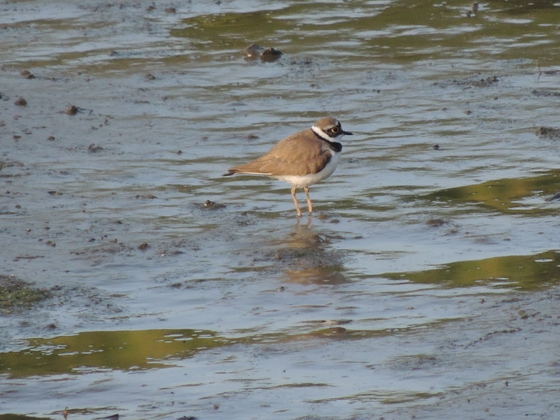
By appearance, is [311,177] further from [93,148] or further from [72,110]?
[72,110]

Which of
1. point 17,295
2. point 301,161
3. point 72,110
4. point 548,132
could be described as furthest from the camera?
point 72,110

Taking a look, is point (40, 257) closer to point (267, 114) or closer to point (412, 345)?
point (412, 345)

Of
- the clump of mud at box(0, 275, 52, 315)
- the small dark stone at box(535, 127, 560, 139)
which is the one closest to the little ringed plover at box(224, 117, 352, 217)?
the small dark stone at box(535, 127, 560, 139)

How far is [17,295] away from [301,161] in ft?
10.6

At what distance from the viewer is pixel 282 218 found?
32.5 ft

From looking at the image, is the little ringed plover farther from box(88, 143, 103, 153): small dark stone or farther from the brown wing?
box(88, 143, 103, 153): small dark stone

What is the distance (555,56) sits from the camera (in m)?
14.8

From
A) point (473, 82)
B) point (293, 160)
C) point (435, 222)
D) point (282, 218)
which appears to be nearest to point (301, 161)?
point (293, 160)

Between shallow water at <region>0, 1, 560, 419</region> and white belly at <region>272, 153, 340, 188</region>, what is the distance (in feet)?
0.92

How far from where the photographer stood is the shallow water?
20.8 ft

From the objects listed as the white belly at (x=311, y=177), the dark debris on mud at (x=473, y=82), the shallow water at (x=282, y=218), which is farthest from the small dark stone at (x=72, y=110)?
the dark debris on mud at (x=473, y=82)

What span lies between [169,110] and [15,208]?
142 inches

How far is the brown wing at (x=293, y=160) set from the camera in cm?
1009

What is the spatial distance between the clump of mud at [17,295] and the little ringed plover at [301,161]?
8.71ft
